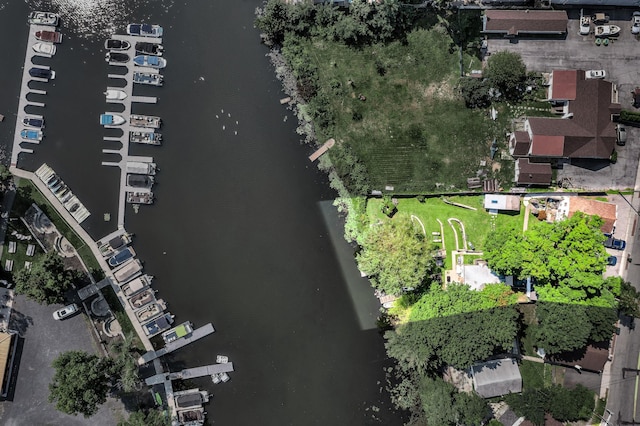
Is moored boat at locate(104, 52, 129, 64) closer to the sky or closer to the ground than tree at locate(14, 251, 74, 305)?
closer to the sky

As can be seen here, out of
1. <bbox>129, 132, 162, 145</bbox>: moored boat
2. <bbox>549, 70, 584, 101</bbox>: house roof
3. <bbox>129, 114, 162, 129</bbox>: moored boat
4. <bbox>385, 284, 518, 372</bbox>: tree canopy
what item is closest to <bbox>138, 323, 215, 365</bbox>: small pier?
<bbox>385, 284, 518, 372</bbox>: tree canopy

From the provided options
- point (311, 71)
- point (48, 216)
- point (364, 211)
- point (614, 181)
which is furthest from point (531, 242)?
point (48, 216)

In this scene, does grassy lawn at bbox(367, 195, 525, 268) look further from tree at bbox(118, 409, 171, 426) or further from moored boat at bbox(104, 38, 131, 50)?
moored boat at bbox(104, 38, 131, 50)

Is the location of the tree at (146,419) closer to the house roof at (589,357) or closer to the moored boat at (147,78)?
the moored boat at (147,78)

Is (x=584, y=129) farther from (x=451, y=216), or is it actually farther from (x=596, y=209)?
(x=451, y=216)

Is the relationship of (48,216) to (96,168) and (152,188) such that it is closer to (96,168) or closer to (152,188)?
(96,168)

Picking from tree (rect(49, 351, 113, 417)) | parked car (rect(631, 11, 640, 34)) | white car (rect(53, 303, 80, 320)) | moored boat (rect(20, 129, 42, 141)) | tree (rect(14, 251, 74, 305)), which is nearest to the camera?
tree (rect(49, 351, 113, 417))
